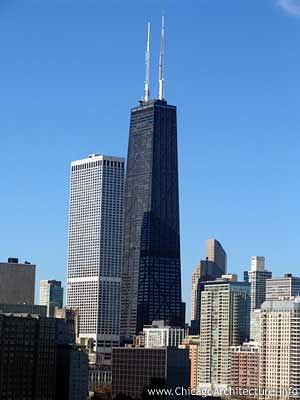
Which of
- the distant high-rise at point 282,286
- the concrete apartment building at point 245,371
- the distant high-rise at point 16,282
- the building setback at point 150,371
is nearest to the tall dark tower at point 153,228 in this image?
the distant high-rise at point 282,286

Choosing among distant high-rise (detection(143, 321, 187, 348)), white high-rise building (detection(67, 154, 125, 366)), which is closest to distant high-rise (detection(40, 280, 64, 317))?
white high-rise building (detection(67, 154, 125, 366))

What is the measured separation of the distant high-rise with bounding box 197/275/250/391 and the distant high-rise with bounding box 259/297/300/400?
Answer: 5.81 m

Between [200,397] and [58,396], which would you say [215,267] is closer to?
[200,397]

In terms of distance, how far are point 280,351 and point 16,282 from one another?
23467 mm

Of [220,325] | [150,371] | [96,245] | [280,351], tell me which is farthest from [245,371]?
[96,245]

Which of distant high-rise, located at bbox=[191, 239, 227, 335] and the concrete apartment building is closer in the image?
the concrete apartment building

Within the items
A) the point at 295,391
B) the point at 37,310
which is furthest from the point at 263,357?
the point at 37,310

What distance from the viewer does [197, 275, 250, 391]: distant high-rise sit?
8644 centimetres

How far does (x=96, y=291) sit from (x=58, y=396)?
56.3 meters

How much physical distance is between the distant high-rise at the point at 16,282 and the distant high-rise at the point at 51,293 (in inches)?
662

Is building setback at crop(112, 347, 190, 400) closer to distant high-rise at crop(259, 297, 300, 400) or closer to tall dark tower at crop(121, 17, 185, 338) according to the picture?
distant high-rise at crop(259, 297, 300, 400)

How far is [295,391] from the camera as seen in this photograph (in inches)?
2936

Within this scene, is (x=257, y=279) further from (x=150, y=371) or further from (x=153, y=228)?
(x=150, y=371)

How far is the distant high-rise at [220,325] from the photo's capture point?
86438 mm
